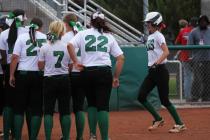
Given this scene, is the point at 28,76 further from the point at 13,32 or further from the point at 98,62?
the point at 98,62

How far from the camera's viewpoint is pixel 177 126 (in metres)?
12.4

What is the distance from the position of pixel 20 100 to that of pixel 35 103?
23 centimetres

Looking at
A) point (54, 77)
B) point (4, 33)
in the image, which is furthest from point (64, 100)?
point (4, 33)

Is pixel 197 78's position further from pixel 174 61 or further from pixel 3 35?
pixel 3 35

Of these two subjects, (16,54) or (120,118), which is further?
(120,118)

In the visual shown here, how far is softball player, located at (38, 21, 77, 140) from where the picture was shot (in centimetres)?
1022

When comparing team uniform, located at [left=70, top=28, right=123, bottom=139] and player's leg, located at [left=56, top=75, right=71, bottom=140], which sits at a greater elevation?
team uniform, located at [left=70, top=28, right=123, bottom=139]

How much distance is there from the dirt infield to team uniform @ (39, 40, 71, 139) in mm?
1584

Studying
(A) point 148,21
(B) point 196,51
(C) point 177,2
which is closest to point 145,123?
(A) point 148,21

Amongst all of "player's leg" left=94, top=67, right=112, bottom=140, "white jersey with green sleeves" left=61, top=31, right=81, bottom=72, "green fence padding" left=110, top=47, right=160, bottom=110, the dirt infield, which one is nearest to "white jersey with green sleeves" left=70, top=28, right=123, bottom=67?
"player's leg" left=94, top=67, right=112, bottom=140

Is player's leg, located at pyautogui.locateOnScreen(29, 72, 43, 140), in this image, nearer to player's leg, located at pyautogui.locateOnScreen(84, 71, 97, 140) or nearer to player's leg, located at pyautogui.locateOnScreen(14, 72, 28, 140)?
player's leg, located at pyautogui.locateOnScreen(14, 72, 28, 140)

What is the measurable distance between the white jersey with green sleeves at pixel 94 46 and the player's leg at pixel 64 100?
0.40m

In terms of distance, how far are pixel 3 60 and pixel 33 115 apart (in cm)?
126

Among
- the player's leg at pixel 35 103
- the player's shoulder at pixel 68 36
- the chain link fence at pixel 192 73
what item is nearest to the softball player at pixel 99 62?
the player's shoulder at pixel 68 36
